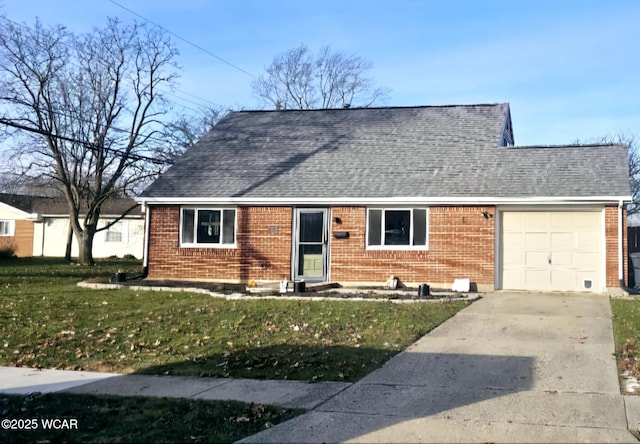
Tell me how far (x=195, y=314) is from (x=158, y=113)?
66.9 feet

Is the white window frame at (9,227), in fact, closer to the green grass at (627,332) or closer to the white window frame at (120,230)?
the white window frame at (120,230)

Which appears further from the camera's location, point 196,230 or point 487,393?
point 196,230

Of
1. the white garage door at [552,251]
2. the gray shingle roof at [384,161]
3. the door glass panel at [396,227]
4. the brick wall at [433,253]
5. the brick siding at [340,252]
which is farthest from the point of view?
the door glass panel at [396,227]

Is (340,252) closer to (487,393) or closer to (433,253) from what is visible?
(433,253)

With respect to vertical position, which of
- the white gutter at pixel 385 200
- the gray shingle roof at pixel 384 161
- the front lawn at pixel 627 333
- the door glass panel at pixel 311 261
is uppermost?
the gray shingle roof at pixel 384 161

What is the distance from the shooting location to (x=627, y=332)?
10.5 m

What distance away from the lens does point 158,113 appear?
31.3 m

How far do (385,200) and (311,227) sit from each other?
248 centimetres

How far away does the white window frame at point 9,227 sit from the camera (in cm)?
4169

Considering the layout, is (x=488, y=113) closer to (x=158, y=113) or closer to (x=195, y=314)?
(x=195, y=314)

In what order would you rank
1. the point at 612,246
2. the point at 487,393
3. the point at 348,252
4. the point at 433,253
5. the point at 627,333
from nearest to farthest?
the point at 487,393
the point at 627,333
the point at 612,246
the point at 433,253
the point at 348,252

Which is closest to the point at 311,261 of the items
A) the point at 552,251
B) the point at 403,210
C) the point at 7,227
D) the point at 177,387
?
the point at 403,210

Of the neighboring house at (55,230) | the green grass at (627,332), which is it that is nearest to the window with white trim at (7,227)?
the neighboring house at (55,230)

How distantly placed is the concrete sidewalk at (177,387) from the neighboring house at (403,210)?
33.3ft
